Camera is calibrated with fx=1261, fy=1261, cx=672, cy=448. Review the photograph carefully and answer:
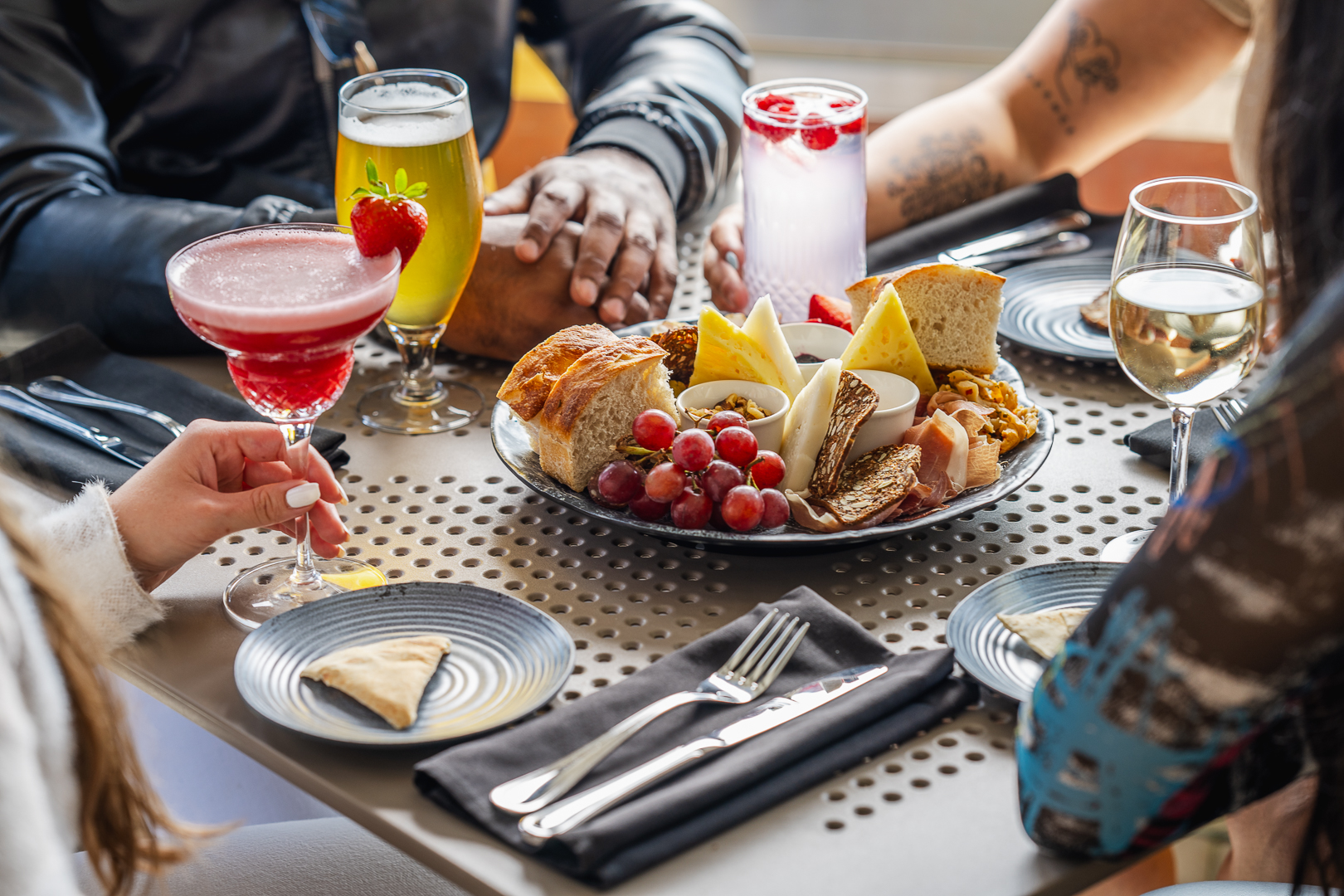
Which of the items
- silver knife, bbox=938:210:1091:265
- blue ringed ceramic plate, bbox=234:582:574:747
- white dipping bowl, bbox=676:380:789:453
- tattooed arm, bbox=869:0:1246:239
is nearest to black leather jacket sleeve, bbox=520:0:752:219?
tattooed arm, bbox=869:0:1246:239

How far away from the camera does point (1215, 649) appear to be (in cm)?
58

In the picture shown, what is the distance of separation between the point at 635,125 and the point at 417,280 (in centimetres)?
53

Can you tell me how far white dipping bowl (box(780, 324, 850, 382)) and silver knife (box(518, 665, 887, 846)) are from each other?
1.34 ft

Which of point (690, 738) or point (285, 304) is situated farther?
point (285, 304)

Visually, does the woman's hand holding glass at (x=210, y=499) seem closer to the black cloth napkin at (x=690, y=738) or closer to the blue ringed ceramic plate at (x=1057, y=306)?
the black cloth napkin at (x=690, y=738)

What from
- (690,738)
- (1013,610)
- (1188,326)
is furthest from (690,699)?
(1188,326)

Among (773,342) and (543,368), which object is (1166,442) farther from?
(543,368)

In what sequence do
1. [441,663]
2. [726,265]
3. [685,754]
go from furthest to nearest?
[726,265]
[441,663]
[685,754]

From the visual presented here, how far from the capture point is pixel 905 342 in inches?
43.4

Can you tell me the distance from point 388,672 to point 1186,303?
2.04ft

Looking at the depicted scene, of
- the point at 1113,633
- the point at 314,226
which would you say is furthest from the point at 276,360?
the point at 1113,633

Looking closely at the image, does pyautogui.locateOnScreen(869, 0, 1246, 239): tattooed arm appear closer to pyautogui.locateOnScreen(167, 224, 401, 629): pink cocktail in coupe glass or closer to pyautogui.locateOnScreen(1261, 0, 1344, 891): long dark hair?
pyautogui.locateOnScreen(167, 224, 401, 629): pink cocktail in coupe glass

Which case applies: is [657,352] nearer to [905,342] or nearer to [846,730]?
[905,342]

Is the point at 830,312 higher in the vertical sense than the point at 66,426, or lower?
higher
